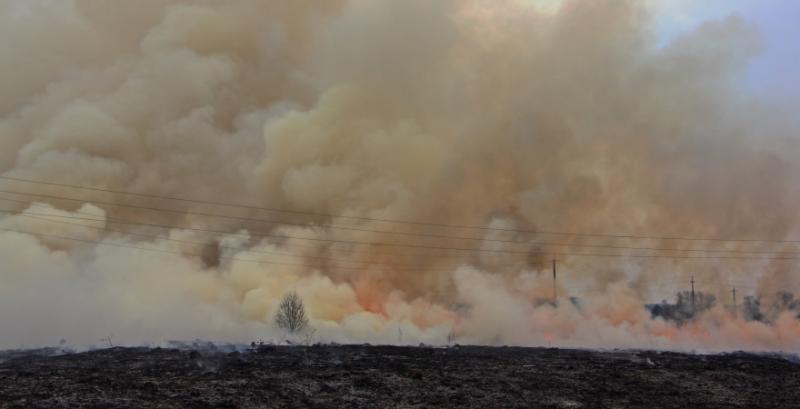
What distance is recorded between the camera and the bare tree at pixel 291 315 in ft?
186

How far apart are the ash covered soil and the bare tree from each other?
22.5m

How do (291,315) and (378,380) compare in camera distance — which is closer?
(378,380)

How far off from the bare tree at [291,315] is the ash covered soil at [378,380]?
887 inches

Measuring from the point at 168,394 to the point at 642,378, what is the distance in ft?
64.5

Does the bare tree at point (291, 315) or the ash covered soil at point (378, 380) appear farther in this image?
the bare tree at point (291, 315)

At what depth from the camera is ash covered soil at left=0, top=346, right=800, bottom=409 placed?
812 inches

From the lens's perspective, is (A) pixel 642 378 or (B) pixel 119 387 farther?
(A) pixel 642 378

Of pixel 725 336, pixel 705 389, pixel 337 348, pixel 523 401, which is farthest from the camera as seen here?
pixel 725 336

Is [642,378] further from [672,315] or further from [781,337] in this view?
[672,315]

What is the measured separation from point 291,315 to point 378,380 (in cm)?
3462

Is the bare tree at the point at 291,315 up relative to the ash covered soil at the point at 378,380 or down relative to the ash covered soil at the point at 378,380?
up

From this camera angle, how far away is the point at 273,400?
20641 millimetres

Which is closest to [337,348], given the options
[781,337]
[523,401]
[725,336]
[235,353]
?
[235,353]

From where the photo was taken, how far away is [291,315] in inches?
2280
